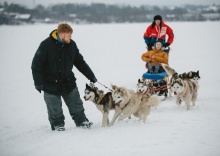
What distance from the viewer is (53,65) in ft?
15.4

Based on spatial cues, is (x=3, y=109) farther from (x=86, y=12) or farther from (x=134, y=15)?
(x=86, y=12)

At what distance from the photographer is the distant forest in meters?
71.5

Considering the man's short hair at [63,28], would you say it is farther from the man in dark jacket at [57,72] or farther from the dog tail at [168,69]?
the dog tail at [168,69]

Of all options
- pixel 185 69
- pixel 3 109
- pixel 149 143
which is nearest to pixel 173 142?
pixel 149 143

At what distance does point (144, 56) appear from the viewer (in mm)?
7590

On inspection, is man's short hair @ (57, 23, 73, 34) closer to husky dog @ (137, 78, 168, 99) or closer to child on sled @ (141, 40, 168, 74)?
husky dog @ (137, 78, 168, 99)

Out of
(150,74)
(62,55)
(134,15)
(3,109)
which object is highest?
(134,15)

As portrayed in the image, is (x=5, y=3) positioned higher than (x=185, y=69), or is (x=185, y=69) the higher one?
(x=5, y=3)

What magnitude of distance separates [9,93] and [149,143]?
6.80m

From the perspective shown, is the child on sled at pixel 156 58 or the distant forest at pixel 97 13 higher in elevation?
the distant forest at pixel 97 13

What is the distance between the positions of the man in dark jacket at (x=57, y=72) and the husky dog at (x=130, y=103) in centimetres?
62

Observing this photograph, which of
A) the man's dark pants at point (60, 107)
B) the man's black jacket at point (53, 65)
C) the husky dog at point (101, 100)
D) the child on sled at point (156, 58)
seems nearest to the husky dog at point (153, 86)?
the child on sled at point (156, 58)

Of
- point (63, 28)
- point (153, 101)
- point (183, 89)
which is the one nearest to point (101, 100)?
point (153, 101)

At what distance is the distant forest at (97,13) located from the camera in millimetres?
71500
